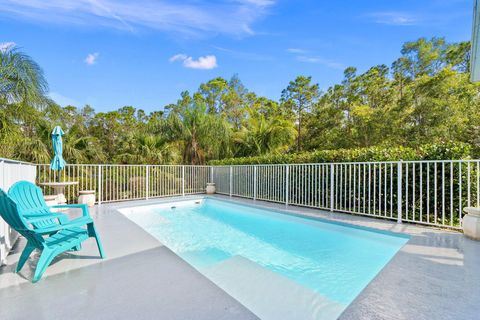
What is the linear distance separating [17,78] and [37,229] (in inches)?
206

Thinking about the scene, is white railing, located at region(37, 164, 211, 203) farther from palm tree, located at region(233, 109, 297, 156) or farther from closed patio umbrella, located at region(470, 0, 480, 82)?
closed patio umbrella, located at region(470, 0, 480, 82)

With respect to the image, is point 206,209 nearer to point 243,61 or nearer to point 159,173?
point 159,173

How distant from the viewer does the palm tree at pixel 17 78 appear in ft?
17.5

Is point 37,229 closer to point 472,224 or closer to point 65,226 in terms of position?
point 65,226

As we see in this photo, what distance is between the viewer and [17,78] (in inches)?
215

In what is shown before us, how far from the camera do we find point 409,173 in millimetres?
5043

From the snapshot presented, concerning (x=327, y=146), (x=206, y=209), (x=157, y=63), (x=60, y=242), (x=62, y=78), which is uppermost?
(x=157, y=63)

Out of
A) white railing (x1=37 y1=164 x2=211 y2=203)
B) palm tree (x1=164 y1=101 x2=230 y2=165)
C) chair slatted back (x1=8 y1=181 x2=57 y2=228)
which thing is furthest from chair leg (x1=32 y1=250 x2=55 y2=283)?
palm tree (x1=164 y1=101 x2=230 y2=165)

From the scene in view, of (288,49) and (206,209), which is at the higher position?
(288,49)

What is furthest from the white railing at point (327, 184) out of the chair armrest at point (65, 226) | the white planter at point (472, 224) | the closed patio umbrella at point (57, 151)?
the chair armrest at point (65, 226)

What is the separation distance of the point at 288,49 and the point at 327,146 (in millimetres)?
6857

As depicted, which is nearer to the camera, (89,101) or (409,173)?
(409,173)

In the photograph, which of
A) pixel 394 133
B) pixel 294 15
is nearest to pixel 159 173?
pixel 294 15

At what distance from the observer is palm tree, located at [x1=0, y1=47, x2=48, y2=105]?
210 inches
